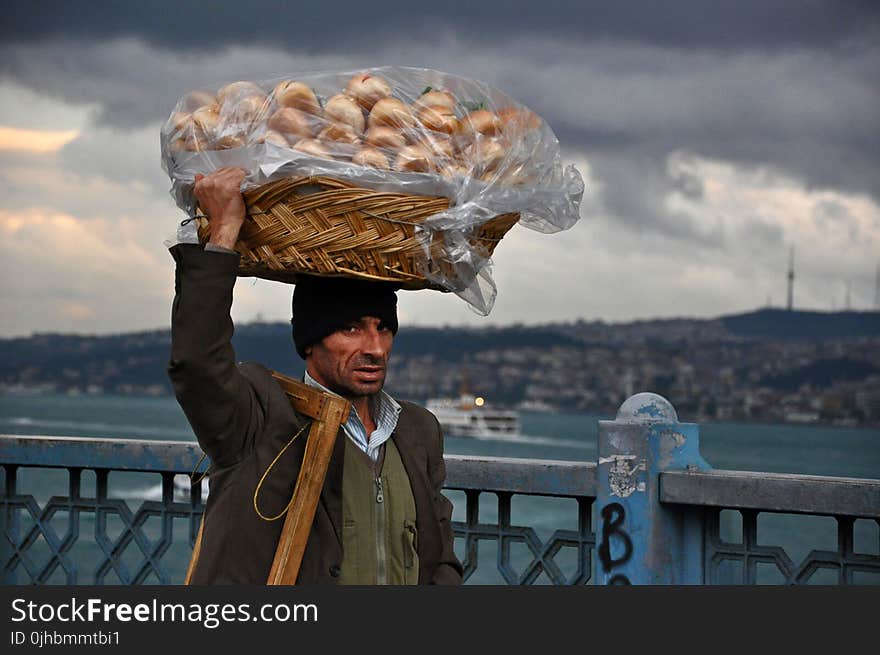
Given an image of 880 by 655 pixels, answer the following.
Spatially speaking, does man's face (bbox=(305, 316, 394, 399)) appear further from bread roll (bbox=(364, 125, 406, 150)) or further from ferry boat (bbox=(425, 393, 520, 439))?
ferry boat (bbox=(425, 393, 520, 439))

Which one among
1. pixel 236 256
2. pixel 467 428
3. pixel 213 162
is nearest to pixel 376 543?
pixel 236 256

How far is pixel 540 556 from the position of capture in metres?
4.90

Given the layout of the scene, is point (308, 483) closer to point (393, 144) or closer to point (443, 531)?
point (443, 531)

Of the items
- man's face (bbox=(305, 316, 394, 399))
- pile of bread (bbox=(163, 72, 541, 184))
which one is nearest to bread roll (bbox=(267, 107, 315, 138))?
pile of bread (bbox=(163, 72, 541, 184))

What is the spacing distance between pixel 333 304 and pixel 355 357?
6.5 inches

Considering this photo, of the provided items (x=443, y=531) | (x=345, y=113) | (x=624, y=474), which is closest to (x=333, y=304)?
(x=345, y=113)

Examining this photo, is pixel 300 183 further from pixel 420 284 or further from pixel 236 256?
pixel 420 284

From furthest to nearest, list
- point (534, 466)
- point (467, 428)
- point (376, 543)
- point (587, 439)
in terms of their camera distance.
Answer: point (587, 439), point (467, 428), point (534, 466), point (376, 543)

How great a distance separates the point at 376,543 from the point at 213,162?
116cm

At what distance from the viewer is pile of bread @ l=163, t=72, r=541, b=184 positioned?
3.45 m

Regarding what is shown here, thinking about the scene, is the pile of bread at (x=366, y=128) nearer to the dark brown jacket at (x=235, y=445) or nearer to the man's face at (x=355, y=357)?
the dark brown jacket at (x=235, y=445)

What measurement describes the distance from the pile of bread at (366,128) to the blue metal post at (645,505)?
1.38 m

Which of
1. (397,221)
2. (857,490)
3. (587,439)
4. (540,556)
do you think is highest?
(397,221)

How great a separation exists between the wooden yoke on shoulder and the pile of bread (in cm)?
68
